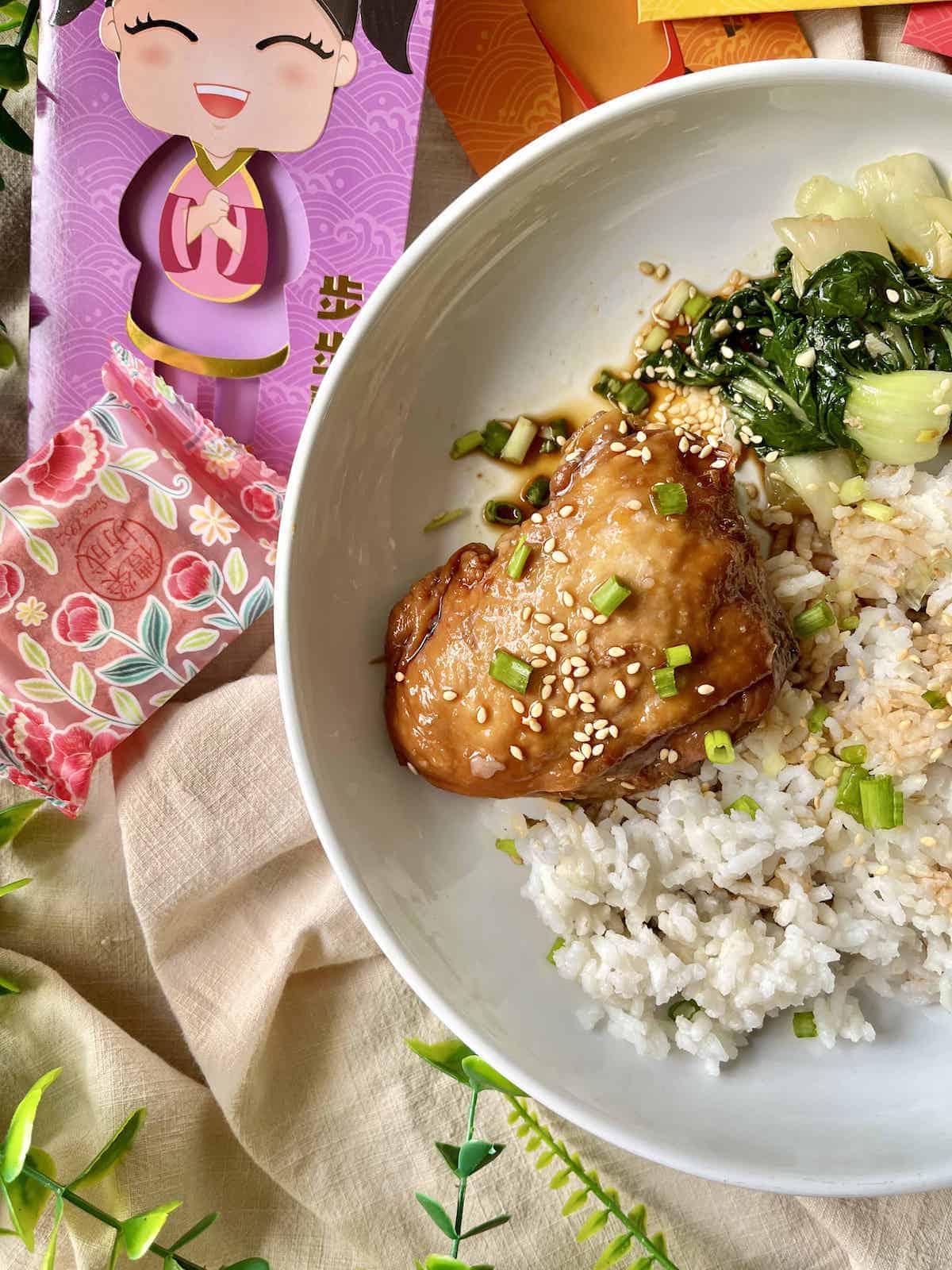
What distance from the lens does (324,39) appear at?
3.57 m

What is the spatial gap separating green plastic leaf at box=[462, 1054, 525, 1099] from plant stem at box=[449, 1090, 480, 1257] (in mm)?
124

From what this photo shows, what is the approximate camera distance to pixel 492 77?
377 cm

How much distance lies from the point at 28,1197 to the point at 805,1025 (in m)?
2.62

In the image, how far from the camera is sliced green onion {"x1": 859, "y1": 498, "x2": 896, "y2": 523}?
3311 mm

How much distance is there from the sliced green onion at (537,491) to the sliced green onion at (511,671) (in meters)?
0.74

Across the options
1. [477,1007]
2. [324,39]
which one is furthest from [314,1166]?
[324,39]

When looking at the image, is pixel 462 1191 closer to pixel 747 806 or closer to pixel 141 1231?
pixel 141 1231

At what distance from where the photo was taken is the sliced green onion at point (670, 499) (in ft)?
10.1

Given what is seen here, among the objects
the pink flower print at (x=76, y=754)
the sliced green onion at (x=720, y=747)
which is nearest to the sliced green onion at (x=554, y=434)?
the sliced green onion at (x=720, y=747)

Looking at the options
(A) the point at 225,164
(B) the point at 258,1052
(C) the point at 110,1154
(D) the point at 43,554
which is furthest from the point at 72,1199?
(A) the point at 225,164

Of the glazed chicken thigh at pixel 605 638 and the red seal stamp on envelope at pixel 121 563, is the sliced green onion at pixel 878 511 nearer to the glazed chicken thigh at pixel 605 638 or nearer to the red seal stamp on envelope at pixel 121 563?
the glazed chicken thigh at pixel 605 638

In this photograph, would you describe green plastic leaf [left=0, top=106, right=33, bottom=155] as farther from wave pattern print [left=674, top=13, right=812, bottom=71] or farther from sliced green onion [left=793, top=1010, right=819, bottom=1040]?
sliced green onion [left=793, top=1010, right=819, bottom=1040]

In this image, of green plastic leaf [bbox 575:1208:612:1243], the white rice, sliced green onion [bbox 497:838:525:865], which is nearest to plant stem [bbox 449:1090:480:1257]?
green plastic leaf [bbox 575:1208:612:1243]

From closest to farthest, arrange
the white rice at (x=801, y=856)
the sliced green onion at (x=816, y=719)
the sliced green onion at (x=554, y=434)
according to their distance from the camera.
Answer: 1. the white rice at (x=801, y=856)
2. the sliced green onion at (x=816, y=719)
3. the sliced green onion at (x=554, y=434)
